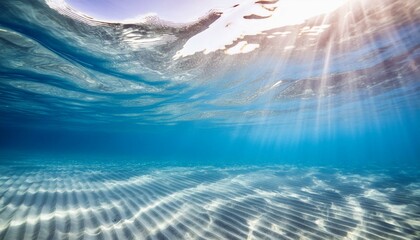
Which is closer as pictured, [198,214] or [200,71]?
[198,214]

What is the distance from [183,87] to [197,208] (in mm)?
11833

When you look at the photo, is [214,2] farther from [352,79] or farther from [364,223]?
[352,79]

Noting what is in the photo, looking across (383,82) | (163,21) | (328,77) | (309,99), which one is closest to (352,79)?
(328,77)

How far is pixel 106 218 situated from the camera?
604 cm

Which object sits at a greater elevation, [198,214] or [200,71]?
[200,71]

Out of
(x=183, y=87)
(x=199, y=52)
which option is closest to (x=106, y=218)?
(x=199, y=52)

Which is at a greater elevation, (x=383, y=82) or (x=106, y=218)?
(x=383, y=82)

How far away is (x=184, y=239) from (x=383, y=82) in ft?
71.5

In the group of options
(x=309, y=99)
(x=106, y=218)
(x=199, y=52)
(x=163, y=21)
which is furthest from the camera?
(x=309, y=99)

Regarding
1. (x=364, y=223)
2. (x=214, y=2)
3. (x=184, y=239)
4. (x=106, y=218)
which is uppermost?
(x=214, y=2)

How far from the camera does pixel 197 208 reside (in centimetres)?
737

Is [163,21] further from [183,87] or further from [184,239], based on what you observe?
[183,87]

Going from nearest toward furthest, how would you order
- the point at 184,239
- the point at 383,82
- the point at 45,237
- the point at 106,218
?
the point at 45,237 < the point at 184,239 < the point at 106,218 < the point at 383,82

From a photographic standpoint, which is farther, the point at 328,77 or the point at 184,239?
the point at 328,77
